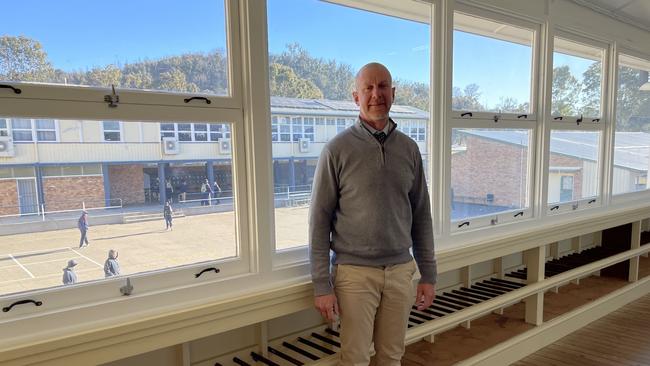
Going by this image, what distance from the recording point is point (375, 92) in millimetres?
1644

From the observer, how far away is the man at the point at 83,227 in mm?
1507

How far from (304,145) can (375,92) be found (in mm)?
507

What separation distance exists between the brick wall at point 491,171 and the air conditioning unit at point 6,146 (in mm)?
2165

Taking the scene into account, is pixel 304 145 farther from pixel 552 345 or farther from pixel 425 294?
pixel 552 345

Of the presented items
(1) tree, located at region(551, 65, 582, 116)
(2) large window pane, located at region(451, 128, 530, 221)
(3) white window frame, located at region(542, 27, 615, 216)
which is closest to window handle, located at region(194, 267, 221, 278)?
(2) large window pane, located at region(451, 128, 530, 221)

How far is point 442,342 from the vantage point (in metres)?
2.71

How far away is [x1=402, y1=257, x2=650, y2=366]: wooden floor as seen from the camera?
2584 mm

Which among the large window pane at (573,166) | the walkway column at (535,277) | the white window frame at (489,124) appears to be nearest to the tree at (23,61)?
the white window frame at (489,124)

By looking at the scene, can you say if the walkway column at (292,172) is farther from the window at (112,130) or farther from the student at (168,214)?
the window at (112,130)

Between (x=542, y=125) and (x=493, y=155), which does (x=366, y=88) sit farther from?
(x=542, y=125)

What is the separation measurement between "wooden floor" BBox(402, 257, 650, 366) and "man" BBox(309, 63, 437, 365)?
3.21 ft

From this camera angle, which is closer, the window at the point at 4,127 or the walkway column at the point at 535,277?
the window at the point at 4,127

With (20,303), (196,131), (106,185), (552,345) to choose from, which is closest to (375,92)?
(196,131)

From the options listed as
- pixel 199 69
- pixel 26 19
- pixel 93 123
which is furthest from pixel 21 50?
pixel 199 69
